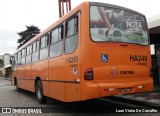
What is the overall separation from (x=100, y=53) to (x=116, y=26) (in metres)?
0.97

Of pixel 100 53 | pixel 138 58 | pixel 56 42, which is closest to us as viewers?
pixel 100 53

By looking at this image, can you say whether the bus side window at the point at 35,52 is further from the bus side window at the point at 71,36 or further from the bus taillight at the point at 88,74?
the bus taillight at the point at 88,74

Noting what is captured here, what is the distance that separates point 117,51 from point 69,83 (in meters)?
1.61

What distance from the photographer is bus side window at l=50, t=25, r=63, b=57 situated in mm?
9297

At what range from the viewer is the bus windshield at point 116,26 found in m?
7.96

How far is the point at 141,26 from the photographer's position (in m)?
8.85

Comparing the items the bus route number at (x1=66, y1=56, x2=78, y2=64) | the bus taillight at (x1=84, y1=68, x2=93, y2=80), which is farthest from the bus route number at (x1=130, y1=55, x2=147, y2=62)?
the bus route number at (x1=66, y1=56, x2=78, y2=64)

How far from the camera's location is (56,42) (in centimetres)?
977

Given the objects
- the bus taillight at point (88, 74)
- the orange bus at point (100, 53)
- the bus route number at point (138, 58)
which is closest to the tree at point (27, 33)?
the orange bus at point (100, 53)

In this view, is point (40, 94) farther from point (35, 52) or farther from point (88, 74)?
point (88, 74)

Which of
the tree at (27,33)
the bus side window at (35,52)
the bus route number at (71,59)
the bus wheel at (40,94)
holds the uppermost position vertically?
the tree at (27,33)

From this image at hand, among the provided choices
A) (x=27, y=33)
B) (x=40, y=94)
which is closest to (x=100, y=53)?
(x=40, y=94)

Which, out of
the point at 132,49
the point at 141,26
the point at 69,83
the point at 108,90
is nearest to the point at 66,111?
the point at 69,83

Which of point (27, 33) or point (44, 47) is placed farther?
point (27, 33)
